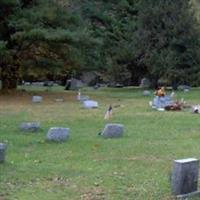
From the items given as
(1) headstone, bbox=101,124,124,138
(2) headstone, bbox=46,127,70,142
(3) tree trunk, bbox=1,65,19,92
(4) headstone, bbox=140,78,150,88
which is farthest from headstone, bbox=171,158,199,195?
(4) headstone, bbox=140,78,150,88

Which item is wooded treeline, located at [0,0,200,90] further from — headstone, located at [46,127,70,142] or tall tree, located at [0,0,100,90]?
headstone, located at [46,127,70,142]

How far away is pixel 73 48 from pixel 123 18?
17.5 m

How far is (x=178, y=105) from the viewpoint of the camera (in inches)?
808

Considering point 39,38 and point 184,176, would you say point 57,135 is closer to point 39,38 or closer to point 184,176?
point 184,176

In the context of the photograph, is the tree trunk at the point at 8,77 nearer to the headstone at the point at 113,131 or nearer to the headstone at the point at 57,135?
the headstone at the point at 113,131

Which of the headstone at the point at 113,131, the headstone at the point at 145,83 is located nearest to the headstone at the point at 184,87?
Result: the headstone at the point at 145,83

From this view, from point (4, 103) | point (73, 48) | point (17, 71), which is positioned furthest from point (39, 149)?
point (17, 71)

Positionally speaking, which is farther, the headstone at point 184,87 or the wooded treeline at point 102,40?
the headstone at point 184,87

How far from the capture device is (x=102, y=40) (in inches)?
1383

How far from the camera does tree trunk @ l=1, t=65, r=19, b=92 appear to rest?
29000 millimetres

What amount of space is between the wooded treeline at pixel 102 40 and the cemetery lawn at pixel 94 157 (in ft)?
28.5

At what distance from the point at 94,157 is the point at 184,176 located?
3011mm

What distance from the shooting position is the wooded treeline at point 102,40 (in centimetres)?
2631

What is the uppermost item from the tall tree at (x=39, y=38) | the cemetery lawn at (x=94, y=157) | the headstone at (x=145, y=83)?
the tall tree at (x=39, y=38)
